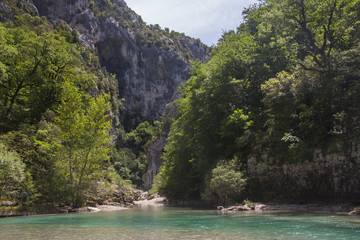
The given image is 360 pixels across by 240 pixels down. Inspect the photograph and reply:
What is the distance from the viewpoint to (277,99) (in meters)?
21.3

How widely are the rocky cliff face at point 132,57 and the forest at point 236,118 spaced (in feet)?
176

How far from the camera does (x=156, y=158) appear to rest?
2822 inches

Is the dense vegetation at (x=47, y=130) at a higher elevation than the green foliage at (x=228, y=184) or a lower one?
higher

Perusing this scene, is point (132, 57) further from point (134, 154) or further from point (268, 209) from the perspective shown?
point (268, 209)

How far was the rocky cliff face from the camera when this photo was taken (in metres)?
82.4

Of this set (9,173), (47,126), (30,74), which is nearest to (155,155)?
(30,74)

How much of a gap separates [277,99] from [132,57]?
77.5 m

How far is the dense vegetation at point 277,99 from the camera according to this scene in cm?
1833

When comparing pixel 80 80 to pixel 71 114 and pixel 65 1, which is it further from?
pixel 65 1

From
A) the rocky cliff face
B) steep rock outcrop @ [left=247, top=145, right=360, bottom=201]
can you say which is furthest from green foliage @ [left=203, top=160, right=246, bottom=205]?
the rocky cliff face

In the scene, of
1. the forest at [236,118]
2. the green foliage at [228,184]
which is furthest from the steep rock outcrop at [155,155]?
the green foliage at [228,184]

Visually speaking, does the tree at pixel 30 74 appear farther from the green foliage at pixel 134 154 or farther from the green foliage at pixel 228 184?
the green foliage at pixel 134 154

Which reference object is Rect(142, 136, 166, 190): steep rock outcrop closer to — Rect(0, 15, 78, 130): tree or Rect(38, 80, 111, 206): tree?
Rect(0, 15, 78, 130): tree

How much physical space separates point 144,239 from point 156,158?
64.2 metres
